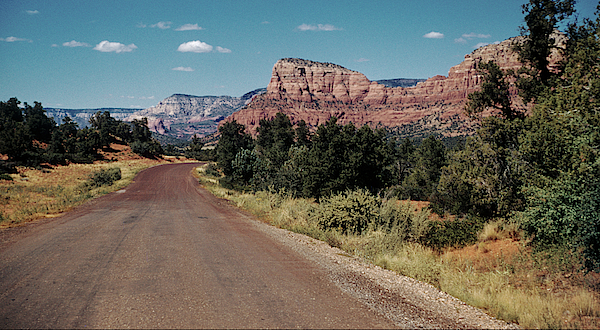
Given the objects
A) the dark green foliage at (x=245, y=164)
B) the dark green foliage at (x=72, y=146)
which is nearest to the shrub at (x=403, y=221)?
the dark green foliage at (x=245, y=164)

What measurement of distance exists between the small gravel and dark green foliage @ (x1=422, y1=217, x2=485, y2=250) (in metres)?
6.02

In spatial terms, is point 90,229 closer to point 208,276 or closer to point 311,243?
point 208,276

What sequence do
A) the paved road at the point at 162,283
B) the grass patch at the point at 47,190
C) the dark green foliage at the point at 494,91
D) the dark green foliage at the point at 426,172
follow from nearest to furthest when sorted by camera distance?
the paved road at the point at 162,283 → the grass patch at the point at 47,190 → the dark green foliage at the point at 494,91 → the dark green foliage at the point at 426,172

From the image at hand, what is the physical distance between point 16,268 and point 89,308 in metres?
3.65

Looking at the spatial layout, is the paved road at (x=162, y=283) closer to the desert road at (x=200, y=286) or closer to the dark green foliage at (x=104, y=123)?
the desert road at (x=200, y=286)

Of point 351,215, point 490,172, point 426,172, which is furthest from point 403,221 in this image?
point 426,172

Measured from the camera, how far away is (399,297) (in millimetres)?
6578

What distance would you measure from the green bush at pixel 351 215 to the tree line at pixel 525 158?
7.65ft

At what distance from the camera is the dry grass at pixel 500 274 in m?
5.86

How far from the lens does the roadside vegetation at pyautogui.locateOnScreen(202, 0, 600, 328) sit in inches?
307

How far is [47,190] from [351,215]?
30648 mm

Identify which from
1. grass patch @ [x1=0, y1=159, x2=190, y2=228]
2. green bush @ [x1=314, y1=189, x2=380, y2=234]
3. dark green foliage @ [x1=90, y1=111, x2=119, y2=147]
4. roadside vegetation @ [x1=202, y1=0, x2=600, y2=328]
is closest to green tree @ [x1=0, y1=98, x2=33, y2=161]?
grass patch @ [x1=0, y1=159, x2=190, y2=228]

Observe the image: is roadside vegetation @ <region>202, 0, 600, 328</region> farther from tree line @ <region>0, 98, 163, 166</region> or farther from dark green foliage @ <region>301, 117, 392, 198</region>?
tree line @ <region>0, 98, 163, 166</region>

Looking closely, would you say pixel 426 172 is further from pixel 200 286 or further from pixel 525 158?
pixel 200 286
